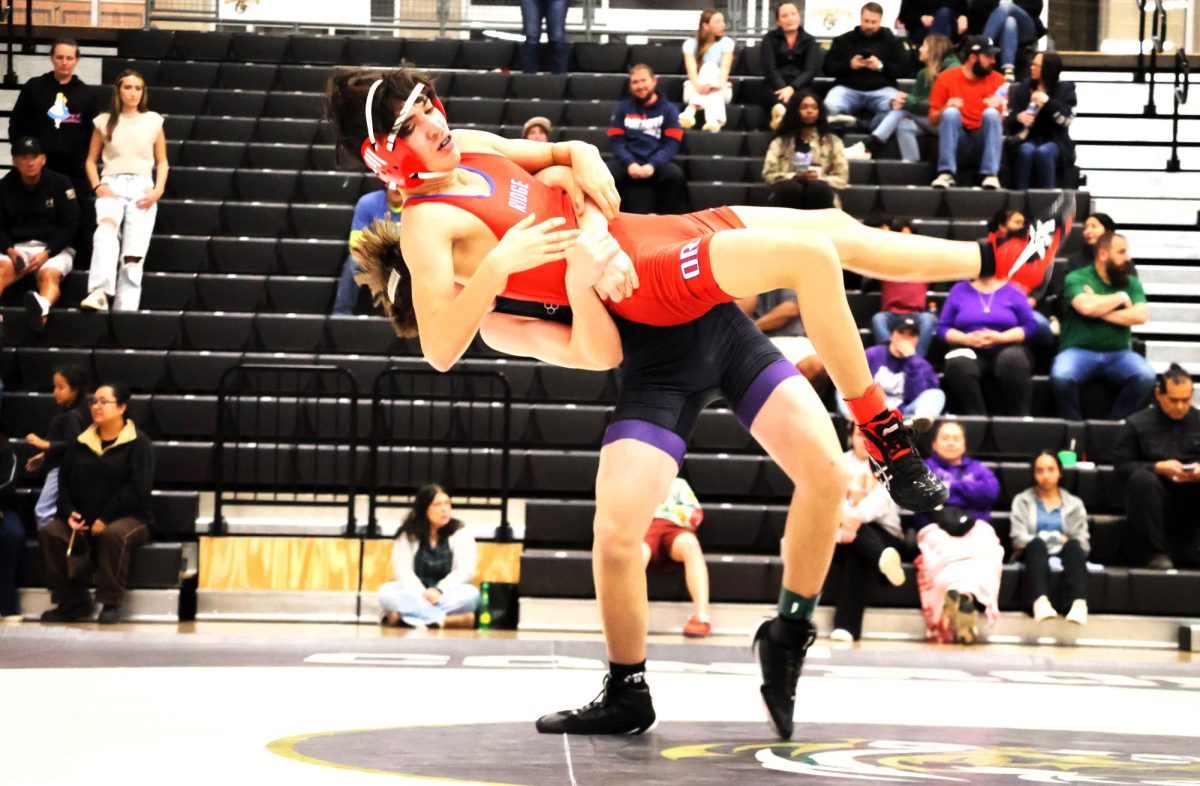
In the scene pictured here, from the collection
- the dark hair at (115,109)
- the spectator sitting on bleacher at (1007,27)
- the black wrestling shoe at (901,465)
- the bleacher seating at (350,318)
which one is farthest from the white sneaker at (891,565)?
the dark hair at (115,109)

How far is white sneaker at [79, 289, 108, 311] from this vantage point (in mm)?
9008

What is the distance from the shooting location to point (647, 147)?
967cm

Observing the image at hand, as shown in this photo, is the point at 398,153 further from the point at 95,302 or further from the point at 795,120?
the point at 795,120

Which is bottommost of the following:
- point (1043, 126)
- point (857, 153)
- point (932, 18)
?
point (857, 153)

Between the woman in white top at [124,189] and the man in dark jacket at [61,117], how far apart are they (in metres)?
0.34

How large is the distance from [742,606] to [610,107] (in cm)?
441

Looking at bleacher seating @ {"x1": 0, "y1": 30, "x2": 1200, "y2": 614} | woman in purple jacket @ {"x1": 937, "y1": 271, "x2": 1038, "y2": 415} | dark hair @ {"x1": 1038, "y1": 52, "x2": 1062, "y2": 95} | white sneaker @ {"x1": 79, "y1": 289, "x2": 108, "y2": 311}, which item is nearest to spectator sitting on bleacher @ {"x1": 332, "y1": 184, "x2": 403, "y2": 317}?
bleacher seating @ {"x1": 0, "y1": 30, "x2": 1200, "y2": 614}

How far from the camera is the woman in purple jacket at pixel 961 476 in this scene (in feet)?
25.3

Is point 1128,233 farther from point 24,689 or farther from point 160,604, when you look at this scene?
point 24,689

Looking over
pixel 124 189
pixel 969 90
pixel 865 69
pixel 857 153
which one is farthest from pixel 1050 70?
pixel 124 189

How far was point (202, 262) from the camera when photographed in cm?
970

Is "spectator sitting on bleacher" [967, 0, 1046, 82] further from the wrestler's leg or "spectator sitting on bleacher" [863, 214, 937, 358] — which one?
the wrestler's leg

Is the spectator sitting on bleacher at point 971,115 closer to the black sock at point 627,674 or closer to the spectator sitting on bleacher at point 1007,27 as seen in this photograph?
the spectator sitting on bleacher at point 1007,27

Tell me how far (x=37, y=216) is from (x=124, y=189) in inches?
21.1
